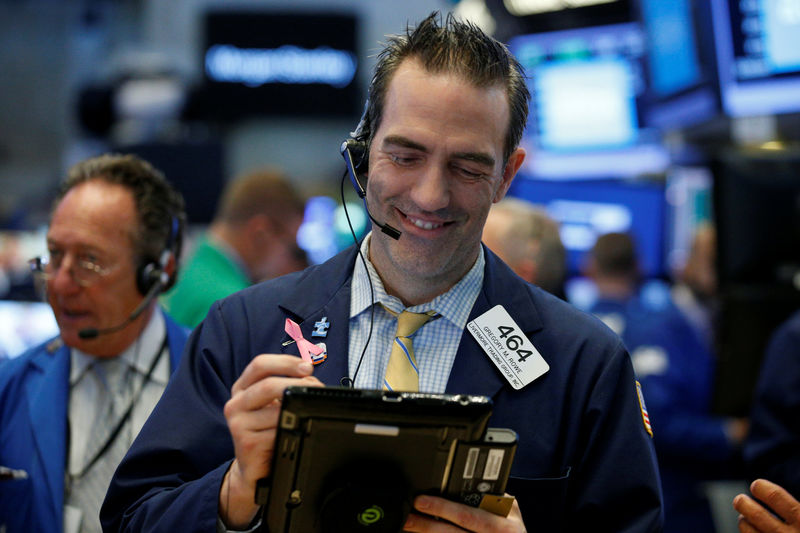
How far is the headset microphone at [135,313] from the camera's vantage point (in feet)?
8.14

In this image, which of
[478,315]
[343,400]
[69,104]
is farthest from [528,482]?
[69,104]

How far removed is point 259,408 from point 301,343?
0.34 m

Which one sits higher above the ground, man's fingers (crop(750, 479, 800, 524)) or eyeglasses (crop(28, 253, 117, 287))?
eyeglasses (crop(28, 253, 117, 287))

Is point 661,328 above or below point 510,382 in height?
below

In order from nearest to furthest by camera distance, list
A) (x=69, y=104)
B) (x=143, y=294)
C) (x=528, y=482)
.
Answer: (x=528, y=482)
(x=143, y=294)
(x=69, y=104)

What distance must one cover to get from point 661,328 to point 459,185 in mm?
3028

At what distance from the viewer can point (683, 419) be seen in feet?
14.5

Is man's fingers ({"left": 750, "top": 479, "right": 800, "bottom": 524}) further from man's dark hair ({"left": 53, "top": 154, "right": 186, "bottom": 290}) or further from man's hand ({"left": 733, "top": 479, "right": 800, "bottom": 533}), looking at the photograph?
man's dark hair ({"left": 53, "top": 154, "right": 186, "bottom": 290})

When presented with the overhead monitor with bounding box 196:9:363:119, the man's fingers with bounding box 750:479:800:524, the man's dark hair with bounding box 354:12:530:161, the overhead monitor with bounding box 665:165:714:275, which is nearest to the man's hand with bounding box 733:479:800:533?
the man's fingers with bounding box 750:479:800:524

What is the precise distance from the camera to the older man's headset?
8.39 feet

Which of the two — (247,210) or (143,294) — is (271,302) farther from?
(247,210)

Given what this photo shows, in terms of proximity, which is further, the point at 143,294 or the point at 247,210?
the point at 247,210

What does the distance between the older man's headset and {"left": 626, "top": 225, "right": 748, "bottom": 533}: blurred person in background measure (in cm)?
249

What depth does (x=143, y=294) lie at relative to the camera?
2670 mm
